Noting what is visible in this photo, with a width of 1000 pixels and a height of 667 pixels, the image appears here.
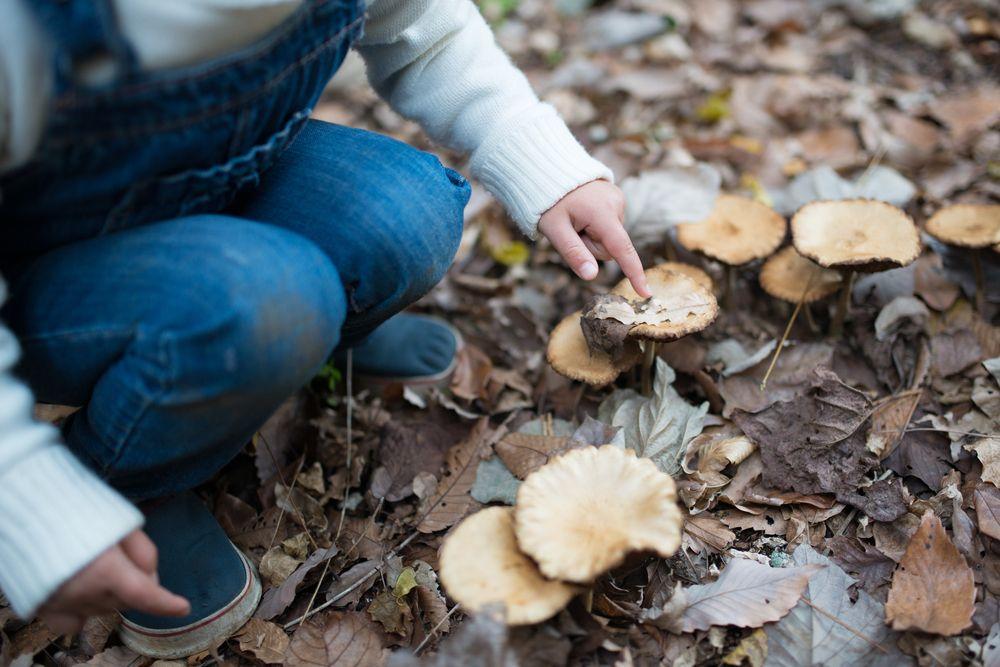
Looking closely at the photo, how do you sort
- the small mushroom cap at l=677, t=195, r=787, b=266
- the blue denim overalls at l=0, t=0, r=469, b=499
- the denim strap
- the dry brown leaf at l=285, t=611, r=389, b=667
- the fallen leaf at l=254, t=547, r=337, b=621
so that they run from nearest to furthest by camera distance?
the denim strap
the blue denim overalls at l=0, t=0, r=469, b=499
the dry brown leaf at l=285, t=611, r=389, b=667
the fallen leaf at l=254, t=547, r=337, b=621
the small mushroom cap at l=677, t=195, r=787, b=266

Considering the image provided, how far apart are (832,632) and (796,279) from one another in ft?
2.96

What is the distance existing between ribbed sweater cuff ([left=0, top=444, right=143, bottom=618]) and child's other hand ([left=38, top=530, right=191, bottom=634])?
0.7 inches

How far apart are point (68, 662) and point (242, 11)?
1308 mm

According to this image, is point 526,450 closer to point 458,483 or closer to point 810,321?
point 458,483

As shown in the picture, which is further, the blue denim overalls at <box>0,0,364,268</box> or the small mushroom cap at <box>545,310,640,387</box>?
the small mushroom cap at <box>545,310,640,387</box>

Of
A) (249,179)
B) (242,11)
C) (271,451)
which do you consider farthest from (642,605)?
(242,11)

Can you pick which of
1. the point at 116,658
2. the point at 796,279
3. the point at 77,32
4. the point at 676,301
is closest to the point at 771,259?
the point at 796,279

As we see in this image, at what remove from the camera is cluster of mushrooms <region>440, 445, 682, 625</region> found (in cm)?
115

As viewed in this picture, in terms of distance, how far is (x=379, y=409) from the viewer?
1.95 meters

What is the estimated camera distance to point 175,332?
1113mm

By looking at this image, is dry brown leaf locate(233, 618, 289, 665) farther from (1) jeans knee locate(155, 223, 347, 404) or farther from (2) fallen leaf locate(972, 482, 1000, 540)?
(2) fallen leaf locate(972, 482, 1000, 540)

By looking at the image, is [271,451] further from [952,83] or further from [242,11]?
[952,83]

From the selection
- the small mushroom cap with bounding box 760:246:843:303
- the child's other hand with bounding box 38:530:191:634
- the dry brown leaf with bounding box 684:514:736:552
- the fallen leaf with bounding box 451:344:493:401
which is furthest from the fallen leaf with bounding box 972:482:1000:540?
the child's other hand with bounding box 38:530:191:634

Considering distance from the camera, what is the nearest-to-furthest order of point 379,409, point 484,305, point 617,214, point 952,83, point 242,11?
point 242,11, point 617,214, point 379,409, point 484,305, point 952,83
